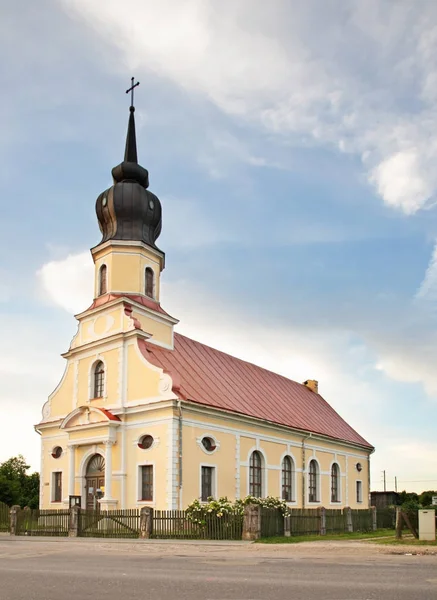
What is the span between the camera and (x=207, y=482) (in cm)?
2894

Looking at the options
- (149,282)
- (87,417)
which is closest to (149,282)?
(149,282)

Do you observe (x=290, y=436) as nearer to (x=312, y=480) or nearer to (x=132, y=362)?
(x=312, y=480)

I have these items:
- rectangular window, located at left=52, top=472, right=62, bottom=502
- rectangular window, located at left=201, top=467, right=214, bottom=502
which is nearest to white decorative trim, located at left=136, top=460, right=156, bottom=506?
rectangular window, located at left=201, top=467, right=214, bottom=502

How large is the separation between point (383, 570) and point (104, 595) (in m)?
5.57

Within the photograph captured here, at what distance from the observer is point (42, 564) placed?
1400 cm

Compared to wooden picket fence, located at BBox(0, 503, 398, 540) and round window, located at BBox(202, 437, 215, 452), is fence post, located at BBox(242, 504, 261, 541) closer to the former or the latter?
wooden picket fence, located at BBox(0, 503, 398, 540)

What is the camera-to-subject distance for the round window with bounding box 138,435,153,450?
2808 centimetres

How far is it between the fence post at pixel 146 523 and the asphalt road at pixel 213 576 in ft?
23.1

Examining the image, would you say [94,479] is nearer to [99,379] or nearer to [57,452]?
Answer: [57,452]

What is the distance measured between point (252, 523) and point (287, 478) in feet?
43.1

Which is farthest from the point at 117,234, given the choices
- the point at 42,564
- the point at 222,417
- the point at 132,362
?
the point at 42,564

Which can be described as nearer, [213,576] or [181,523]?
[213,576]

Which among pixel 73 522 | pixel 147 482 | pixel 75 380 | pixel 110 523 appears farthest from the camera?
pixel 75 380

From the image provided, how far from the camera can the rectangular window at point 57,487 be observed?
32081 millimetres
